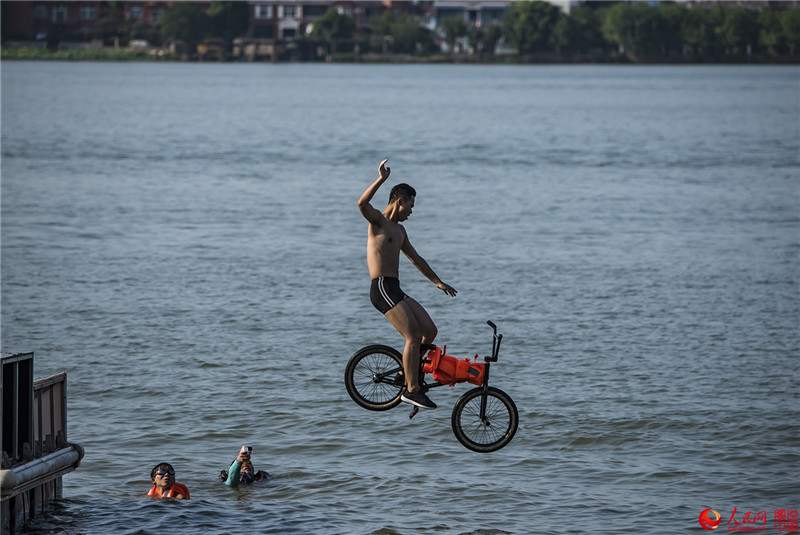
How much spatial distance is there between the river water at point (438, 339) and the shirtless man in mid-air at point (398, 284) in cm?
981

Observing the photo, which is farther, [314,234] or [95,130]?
[95,130]

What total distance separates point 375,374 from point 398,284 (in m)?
1.52

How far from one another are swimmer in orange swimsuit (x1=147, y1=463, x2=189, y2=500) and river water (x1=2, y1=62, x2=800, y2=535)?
432mm

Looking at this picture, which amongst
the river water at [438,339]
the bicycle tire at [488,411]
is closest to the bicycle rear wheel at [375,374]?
the bicycle tire at [488,411]

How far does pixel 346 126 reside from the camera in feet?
463

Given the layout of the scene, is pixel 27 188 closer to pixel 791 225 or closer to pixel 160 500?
pixel 791 225

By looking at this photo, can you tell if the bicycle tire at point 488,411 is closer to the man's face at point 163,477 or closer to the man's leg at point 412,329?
the man's leg at point 412,329

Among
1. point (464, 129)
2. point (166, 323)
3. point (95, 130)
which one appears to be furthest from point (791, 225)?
point (95, 130)

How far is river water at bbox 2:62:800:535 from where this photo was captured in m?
26.8

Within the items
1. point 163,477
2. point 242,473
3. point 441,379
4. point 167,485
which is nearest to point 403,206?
point 441,379

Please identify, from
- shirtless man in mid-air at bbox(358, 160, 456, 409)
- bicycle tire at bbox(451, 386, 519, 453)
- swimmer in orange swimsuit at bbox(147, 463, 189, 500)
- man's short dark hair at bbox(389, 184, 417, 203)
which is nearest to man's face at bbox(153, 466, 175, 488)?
swimmer in orange swimsuit at bbox(147, 463, 189, 500)

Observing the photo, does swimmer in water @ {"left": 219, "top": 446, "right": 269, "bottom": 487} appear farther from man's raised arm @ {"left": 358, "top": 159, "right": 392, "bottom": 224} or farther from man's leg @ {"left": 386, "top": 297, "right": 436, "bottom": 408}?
man's raised arm @ {"left": 358, "top": 159, "right": 392, "bottom": 224}

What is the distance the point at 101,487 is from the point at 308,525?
5329mm

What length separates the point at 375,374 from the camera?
637 inches
